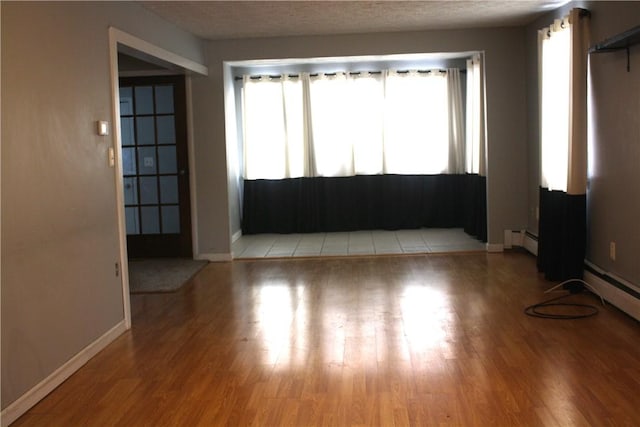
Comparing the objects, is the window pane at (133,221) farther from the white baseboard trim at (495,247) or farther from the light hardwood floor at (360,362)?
the white baseboard trim at (495,247)

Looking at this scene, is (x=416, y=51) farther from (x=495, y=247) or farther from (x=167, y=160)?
(x=167, y=160)

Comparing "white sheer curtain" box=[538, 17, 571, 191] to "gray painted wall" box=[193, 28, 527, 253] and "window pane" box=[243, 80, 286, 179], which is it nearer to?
"gray painted wall" box=[193, 28, 527, 253]

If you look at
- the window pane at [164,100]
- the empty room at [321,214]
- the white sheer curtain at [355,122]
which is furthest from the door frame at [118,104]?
the white sheer curtain at [355,122]

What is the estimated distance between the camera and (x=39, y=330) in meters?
3.34

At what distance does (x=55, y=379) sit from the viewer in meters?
3.49

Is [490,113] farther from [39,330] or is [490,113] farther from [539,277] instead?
[39,330]

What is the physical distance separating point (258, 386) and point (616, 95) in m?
3.13

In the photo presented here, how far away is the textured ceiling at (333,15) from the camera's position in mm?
5512

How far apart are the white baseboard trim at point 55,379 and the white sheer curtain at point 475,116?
4.35m

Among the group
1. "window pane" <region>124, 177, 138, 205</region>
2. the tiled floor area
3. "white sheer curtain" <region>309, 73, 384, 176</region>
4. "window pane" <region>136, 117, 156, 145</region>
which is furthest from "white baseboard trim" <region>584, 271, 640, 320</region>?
"window pane" <region>124, 177, 138, 205</region>

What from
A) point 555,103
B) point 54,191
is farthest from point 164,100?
point 555,103

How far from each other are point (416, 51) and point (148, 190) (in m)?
3.28

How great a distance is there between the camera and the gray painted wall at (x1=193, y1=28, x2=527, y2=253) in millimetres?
6898

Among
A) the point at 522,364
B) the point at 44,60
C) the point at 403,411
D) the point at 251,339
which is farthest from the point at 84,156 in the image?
the point at 522,364
